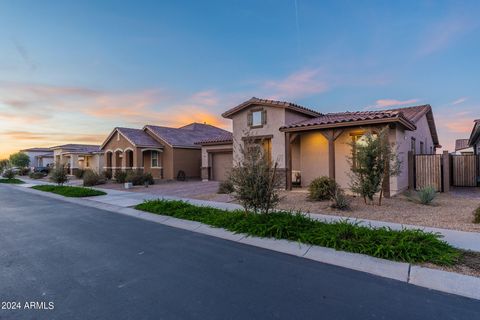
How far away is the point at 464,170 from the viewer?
580 inches

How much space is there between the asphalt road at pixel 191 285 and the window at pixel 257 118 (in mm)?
10432

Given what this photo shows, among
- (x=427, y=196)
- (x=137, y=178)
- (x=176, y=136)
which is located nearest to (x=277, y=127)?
(x=427, y=196)

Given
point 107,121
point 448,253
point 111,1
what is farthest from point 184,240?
point 107,121

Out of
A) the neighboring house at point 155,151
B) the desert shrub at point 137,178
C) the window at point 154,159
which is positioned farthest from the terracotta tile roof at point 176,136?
the desert shrub at point 137,178

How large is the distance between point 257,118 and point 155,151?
513 inches

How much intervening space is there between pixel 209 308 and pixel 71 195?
15043mm

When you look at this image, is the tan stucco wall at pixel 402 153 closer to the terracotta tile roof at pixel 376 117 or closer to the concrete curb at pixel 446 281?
the terracotta tile roof at pixel 376 117

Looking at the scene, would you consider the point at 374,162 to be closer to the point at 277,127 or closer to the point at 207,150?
the point at 277,127

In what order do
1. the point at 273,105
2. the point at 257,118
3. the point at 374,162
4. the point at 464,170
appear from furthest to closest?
the point at 257,118 < the point at 464,170 < the point at 273,105 < the point at 374,162

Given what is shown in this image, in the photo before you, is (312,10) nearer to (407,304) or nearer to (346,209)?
(346,209)

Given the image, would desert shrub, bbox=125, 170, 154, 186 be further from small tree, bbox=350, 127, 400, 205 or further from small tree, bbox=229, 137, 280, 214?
small tree, bbox=350, 127, 400, 205

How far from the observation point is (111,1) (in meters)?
11.5

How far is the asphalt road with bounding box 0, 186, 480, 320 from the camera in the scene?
2.90 metres

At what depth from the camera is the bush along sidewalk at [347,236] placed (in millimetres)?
4430
